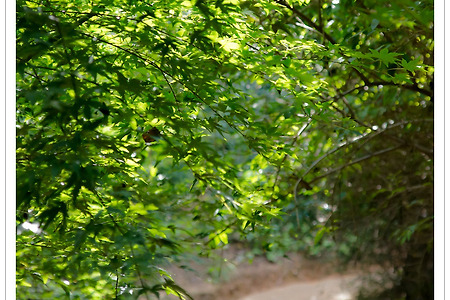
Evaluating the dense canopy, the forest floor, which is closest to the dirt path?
the forest floor

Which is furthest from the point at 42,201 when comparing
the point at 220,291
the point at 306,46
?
the point at 220,291

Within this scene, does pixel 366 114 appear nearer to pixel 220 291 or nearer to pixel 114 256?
pixel 114 256

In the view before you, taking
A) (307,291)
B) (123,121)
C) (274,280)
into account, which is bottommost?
(123,121)

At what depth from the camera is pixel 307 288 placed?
5.15 metres

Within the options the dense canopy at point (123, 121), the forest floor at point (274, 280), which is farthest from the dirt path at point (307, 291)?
the dense canopy at point (123, 121)

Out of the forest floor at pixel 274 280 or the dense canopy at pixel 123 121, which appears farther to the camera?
the forest floor at pixel 274 280

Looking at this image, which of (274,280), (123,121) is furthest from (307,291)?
(123,121)

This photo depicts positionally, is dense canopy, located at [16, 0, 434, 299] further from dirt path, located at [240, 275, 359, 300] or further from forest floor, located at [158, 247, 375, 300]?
dirt path, located at [240, 275, 359, 300]

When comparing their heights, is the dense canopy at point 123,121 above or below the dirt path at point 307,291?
below

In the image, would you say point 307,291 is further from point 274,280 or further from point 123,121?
point 123,121

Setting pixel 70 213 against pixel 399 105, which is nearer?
pixel 70 213

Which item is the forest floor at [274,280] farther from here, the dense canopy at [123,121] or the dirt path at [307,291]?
the dense canopy at [123,121]

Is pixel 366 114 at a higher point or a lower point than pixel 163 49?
higher

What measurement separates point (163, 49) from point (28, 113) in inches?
18.0
